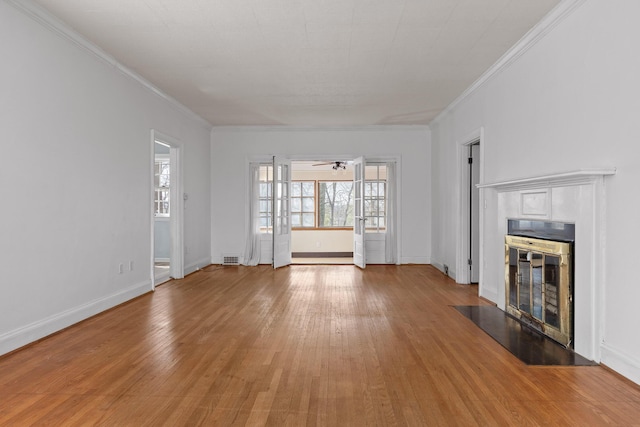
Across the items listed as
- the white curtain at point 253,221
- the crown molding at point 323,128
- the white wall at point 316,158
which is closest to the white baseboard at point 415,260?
the white wall at point 316,158

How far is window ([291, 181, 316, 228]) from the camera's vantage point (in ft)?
40.8

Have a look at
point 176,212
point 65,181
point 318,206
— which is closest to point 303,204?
point 318,206

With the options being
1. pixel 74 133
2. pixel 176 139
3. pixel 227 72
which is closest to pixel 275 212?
pixel 176 139

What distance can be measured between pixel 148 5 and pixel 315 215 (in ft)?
30.4

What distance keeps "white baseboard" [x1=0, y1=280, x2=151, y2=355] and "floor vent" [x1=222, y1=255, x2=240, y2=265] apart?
3.20 m

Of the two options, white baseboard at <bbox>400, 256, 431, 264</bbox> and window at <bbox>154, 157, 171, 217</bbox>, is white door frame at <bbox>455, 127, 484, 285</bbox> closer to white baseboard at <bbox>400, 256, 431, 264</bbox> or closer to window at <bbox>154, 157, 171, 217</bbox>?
white baseboard at <bbox>400, 256, 431, 264</bbox>

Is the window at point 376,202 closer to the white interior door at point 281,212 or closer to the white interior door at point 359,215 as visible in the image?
the white interior door at point 359,215

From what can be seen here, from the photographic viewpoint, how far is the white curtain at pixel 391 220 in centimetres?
853

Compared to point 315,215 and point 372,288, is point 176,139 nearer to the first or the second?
point 372,288

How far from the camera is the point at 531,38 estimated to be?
3.97 metres

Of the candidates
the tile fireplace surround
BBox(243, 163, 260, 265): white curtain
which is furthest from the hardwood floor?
BBox(243, 163, 260, 265): white curtain

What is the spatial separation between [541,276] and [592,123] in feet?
4.55

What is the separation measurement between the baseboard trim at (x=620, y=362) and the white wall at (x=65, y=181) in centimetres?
452

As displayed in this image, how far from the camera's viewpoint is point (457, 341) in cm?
363
